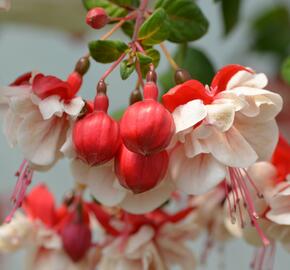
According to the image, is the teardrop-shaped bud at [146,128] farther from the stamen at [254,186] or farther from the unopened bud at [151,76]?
the stamen at [254,186]

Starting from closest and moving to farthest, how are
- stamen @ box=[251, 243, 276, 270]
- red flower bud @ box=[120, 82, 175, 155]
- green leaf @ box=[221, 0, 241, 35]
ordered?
red flower bud @ box=[120, 82, 175, 155] → stamen @ box=[251, 243, 276, 270] → green leaf @ box=[221, 0, 241, 35]

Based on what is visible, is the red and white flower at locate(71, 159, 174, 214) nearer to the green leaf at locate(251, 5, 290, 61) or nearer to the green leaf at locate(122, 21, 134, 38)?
the green leaf at locate(122, 21, 134, 38)

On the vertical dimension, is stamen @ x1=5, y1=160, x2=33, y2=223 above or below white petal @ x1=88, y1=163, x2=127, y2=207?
above

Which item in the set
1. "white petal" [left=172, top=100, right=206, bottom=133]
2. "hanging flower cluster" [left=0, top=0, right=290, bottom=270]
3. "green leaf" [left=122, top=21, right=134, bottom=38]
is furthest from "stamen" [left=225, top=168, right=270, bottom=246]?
"green leaf" [left=122, top=21, right=134, bottom=38]

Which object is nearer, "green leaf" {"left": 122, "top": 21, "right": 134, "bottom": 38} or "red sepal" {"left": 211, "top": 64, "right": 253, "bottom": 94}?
"red sepal" {"left": 211, "top": 64, "right": 253, "bottom": 94}

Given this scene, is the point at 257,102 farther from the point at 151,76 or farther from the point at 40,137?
the point at 40,137

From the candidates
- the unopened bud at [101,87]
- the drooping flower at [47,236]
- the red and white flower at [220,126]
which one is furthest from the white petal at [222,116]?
the drooping flower at [47,236]

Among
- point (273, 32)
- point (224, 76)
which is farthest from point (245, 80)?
point (273, 32)

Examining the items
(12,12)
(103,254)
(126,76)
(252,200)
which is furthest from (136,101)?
(12,12)
